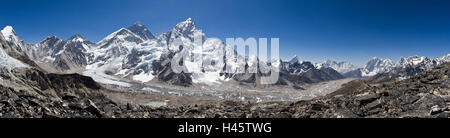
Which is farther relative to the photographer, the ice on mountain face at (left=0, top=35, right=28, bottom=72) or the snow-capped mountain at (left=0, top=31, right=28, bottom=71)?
the ice on mountain face at (left=0, top=35, right=28, bottom=72)

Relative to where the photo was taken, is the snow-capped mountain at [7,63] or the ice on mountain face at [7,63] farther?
the ice on mountain face at [7,63]
